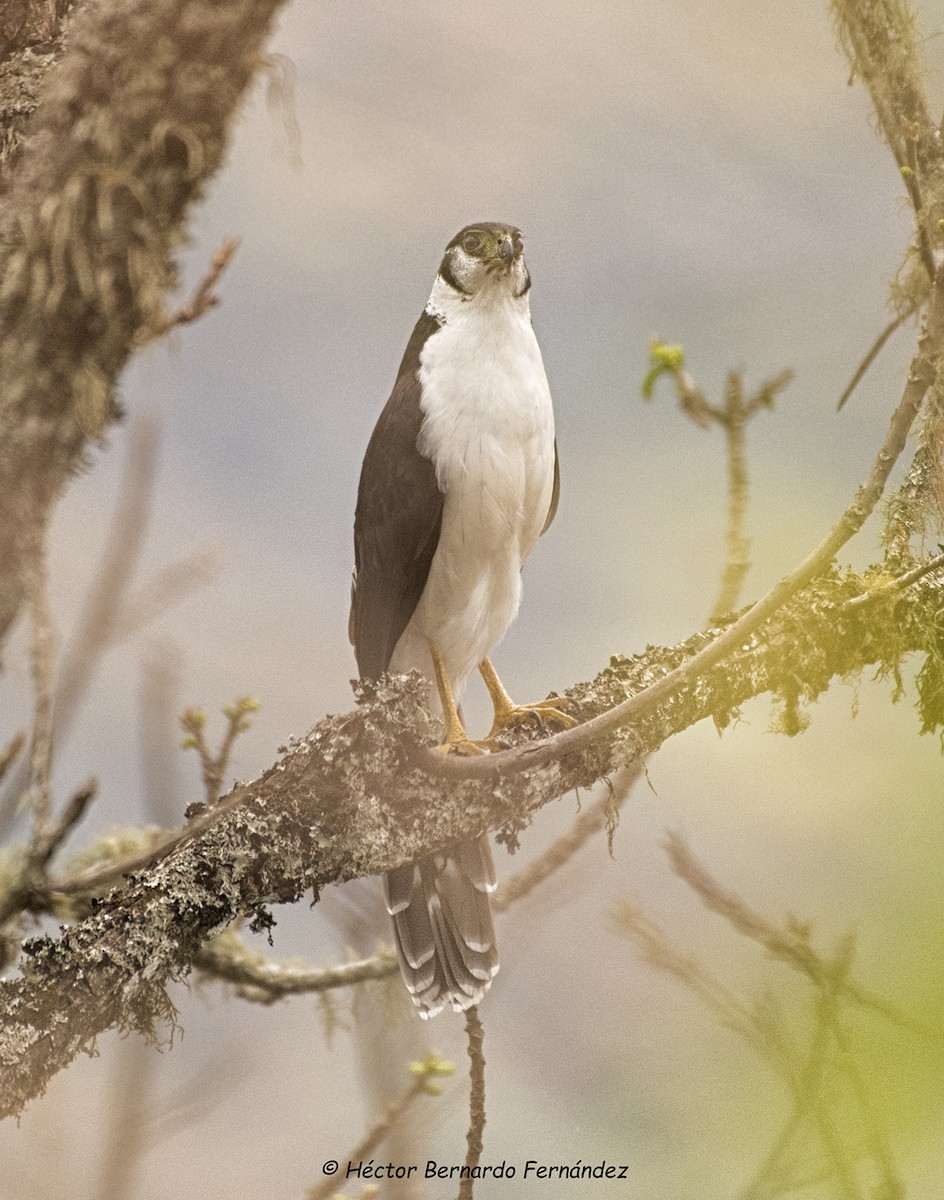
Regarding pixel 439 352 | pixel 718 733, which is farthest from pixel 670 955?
pixel 439 352

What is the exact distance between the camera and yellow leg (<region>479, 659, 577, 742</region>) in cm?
266

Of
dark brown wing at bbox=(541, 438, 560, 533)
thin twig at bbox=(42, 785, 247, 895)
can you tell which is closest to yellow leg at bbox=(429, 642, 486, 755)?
dark brown wing at bbox=(541, 438, 560, 533)

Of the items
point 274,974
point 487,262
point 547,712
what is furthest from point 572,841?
point 487,262

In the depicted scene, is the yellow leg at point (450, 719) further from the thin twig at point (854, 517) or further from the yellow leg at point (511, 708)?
the thin twig at point (854, 517)

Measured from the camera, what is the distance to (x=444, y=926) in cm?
266

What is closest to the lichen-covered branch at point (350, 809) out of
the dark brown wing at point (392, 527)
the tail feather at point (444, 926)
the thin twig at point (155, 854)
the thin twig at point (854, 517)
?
the thin twig at point (155, 854)

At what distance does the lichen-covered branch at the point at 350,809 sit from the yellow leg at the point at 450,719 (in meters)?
0.13

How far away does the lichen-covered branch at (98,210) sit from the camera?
1329mm

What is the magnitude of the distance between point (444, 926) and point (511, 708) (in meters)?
0.52

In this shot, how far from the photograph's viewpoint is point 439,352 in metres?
2.90

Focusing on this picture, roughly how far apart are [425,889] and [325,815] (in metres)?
0.67

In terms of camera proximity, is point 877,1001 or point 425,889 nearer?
point 877,1001

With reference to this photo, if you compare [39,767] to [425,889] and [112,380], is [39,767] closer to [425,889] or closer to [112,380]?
[112,380]

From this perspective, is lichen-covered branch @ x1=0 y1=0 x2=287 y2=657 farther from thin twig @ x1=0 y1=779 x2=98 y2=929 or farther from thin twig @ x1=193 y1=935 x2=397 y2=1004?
thin twig @ x1=193 y1=935 x2=397 y2=1004
